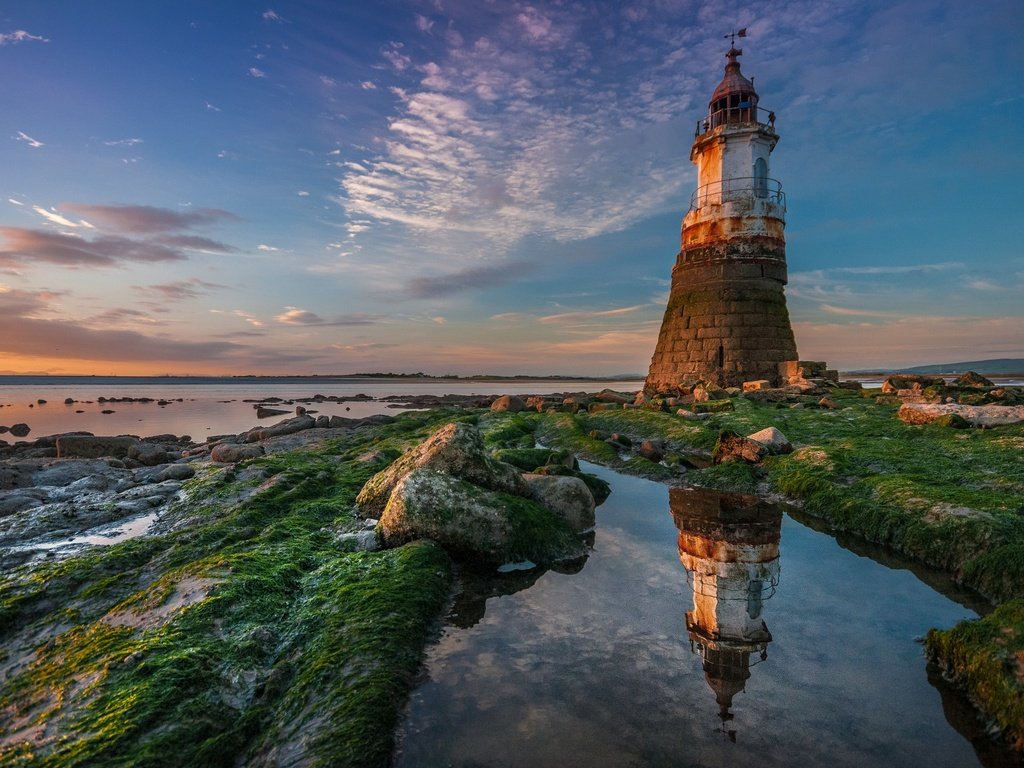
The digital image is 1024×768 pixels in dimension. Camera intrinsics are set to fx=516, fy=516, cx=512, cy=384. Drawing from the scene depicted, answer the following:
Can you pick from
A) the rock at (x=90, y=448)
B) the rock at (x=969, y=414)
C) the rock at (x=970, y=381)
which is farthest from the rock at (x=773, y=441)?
the rock at (x=90, y=448)

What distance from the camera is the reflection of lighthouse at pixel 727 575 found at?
13.0ft

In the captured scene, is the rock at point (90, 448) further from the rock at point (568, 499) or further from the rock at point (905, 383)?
the rock at point (905, 383)

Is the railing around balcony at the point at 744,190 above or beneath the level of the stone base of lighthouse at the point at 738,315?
above

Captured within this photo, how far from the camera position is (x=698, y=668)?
385 centimetres

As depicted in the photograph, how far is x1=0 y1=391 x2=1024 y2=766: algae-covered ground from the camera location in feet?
10.1

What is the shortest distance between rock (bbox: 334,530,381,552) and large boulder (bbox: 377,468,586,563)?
0.11m

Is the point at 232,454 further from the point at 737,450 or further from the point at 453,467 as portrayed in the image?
the point at 737,450

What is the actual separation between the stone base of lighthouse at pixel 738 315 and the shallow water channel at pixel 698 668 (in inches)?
654

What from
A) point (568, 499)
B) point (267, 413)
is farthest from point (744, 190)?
point (267, 413)

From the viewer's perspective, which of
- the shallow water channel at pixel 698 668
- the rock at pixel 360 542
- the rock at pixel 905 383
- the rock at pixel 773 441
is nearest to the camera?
the shallow water channel at pixel 698 668

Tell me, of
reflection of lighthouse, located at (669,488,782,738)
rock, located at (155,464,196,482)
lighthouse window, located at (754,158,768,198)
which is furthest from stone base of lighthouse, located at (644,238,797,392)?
rock, located at (155,464,196,482)

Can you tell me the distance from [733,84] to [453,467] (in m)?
23.2

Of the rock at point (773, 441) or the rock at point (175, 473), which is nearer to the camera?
the rock at point (773, 441)

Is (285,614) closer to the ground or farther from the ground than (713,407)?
closer to the ground
